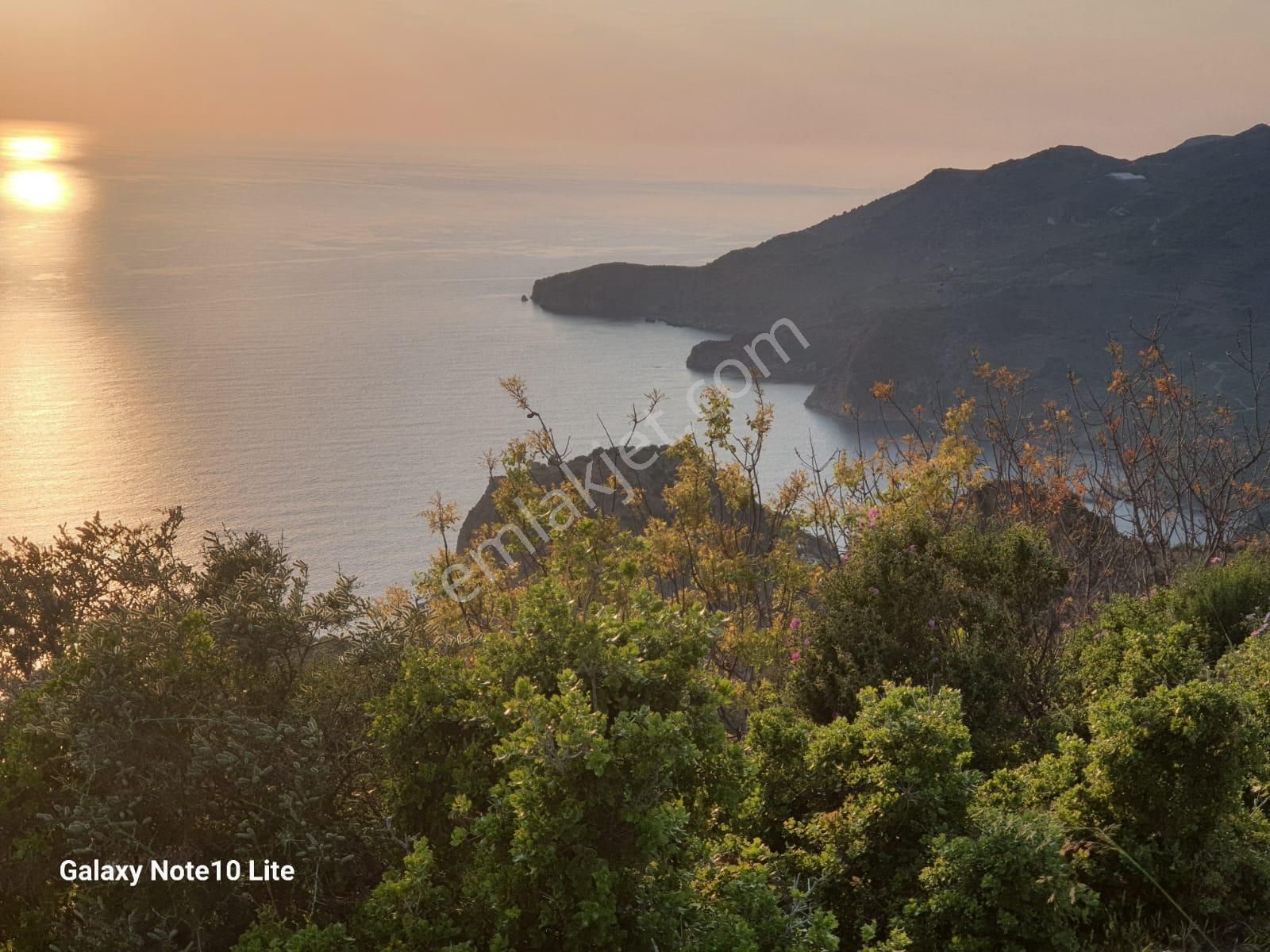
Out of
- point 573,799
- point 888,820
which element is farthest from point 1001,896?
point 573,799

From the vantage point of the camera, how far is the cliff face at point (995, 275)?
94500 mm

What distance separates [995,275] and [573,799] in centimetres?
11954

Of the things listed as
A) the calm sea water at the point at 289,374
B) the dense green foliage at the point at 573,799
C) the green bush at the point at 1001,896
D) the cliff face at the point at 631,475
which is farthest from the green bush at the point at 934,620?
the calm sea water at the point at 289,374

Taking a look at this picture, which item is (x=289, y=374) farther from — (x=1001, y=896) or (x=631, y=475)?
(x=1001, y=896)

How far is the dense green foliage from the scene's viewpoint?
5297mm

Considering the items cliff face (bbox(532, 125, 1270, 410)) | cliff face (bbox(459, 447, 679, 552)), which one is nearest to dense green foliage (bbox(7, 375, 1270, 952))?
cliff face (bbox(459, 447, 679, 552))

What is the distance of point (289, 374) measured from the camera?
71.7m

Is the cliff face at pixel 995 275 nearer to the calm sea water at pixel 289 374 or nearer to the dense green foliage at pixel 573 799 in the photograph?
the calm sea water at pixel 289 374

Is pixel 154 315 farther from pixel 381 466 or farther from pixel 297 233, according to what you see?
Answer: pixel 297 233

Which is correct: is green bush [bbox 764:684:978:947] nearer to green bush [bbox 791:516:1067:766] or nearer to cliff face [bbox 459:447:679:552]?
green bush [bbox 791:516:1067:766]

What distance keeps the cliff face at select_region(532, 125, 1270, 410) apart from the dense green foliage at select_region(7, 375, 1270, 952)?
254 feet

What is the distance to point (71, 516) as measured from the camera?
40469 millimetres

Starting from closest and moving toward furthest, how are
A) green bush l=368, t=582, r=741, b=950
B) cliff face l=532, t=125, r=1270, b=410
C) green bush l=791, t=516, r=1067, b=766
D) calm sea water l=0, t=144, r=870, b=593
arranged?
green bush l=368, t=582, r=741, b=950 → green bush l=791, t=516, r=1067, b=766 → calm sea water l=0, t=144, r=870, b=593 → cliff face l=532, t=125, r=1270, b=410

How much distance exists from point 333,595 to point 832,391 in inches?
3241
